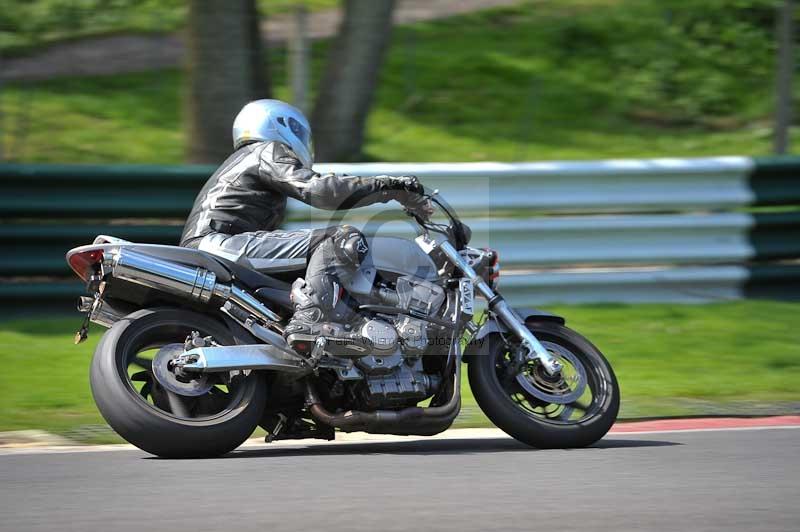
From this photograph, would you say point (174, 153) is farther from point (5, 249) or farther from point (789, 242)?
point (789, 242)

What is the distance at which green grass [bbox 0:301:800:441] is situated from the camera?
7.23 m

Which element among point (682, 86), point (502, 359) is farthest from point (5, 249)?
point (682, 86)

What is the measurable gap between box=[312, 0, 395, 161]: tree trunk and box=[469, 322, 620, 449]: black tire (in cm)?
429

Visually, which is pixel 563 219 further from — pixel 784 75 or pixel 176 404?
pixel 176 404

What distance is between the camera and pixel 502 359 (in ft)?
20.5

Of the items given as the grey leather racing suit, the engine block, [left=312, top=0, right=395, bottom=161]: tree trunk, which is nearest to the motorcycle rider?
the grey leather racing suit

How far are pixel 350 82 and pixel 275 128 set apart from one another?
399 centimetres

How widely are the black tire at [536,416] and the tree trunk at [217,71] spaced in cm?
412

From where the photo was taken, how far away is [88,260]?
18.9 ft

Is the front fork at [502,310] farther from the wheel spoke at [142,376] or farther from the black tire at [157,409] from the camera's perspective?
the wheel spoke at [142,376]

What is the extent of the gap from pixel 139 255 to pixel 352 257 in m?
1.00

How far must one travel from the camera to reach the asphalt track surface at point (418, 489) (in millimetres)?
4512

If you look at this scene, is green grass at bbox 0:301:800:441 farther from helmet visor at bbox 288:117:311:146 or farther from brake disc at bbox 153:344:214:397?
helmet visor at bbox 288:117:311:146

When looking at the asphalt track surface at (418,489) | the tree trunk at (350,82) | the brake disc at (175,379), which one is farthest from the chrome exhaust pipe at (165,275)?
the tree trunk at (350,82)
